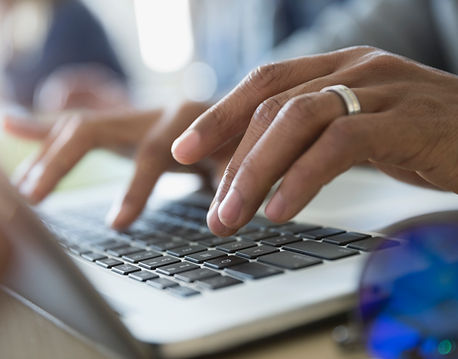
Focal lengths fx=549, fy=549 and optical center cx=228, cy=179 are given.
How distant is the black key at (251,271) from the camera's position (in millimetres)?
366

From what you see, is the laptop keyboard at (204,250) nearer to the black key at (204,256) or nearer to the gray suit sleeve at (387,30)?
the black key at (204,256)

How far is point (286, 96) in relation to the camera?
1.48 ft

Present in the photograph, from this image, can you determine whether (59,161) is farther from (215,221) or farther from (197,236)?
(215,221)

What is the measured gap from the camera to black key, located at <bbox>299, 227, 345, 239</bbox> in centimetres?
47

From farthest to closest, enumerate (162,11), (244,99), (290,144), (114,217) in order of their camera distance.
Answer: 1. (162,11)
2. (114,217)
3. (244,99)
4. (290,144)

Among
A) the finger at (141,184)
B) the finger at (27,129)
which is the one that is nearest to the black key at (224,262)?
the finger at (141,184)

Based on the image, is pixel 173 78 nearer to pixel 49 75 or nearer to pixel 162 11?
pixel 162 11

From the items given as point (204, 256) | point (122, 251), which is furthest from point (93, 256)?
point (204, 256)

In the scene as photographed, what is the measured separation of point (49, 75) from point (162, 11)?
182cm

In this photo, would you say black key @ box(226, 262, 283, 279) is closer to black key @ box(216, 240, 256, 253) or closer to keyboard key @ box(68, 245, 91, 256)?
black key @ box(216, 240, 256, 253)

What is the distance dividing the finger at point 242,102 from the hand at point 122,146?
23 cm

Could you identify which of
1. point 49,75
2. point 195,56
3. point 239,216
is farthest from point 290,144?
point 195,56

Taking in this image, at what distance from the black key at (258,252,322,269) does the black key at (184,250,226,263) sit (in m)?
0.04

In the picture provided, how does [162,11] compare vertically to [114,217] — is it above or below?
above
